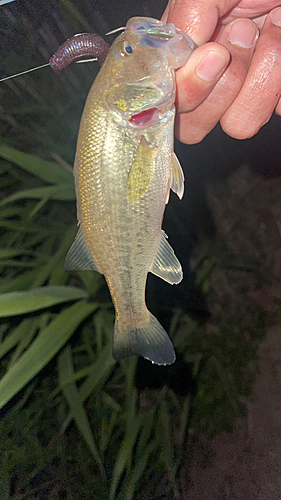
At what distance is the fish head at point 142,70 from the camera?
Answer: 48 cm

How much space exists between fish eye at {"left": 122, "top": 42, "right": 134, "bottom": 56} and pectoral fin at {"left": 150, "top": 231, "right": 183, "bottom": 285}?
37 cm

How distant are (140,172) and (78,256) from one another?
23 centimetres

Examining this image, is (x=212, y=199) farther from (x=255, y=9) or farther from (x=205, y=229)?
(x=255, y=9)

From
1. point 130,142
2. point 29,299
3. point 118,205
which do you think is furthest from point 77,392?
point 130,142

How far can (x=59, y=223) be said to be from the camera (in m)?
1.44

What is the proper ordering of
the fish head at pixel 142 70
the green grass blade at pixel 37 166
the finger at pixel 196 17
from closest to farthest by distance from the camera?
the fish head at pixel 142 70 → the finger at pixel 196 17 → the green grass blade at pixel 37 166

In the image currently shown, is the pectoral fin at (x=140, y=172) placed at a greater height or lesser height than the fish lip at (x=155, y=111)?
lesser

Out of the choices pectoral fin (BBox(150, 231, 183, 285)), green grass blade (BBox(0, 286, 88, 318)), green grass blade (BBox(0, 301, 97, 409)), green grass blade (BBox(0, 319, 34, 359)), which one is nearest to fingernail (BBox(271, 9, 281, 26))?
pectoral fin (BBox(150, 231, 183, 285))

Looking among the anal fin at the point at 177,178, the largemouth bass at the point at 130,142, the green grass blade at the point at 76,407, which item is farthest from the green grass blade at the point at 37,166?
the green grass blade at the point at 76,407

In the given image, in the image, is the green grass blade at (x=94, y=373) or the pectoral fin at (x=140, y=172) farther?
the green grass blade at (x=94, y=373)

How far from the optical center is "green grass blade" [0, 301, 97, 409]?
2.44 ft

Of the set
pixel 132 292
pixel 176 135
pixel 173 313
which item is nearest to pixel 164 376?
pixel 173 313

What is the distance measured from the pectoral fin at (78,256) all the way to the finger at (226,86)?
1.40 feet

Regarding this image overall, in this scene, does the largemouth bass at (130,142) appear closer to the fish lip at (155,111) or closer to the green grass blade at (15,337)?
the fish lip at (155,111)
